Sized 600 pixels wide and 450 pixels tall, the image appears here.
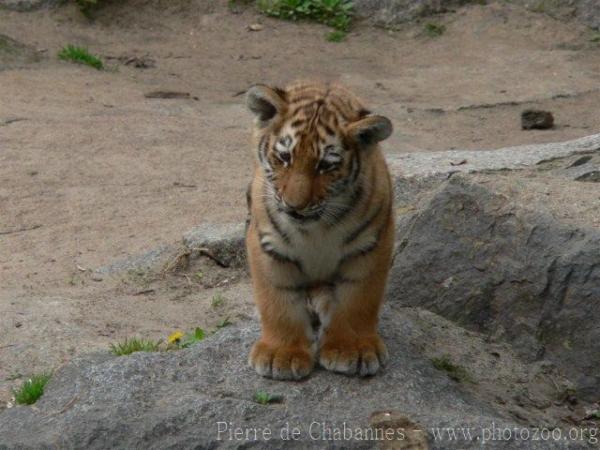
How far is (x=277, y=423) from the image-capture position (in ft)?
13.8

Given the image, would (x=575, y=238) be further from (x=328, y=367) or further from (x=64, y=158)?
(x=64, y=158)

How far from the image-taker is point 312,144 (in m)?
4.27

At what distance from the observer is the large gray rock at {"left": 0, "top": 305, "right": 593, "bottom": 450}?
4195 millimetres

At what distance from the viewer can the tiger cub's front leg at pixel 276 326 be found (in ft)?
14.9

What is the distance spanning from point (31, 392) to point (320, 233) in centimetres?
156

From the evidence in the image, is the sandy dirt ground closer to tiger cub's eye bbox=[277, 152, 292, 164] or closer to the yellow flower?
the yellow flower

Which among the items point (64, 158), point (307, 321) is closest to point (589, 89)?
point (64, 158)

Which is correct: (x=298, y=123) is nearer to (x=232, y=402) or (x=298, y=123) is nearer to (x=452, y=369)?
(x=232, y=402)

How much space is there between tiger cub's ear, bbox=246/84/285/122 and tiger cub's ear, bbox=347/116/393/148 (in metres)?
0.32

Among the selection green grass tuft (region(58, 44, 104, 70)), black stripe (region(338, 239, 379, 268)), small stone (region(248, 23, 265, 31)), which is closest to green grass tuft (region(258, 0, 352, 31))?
small stone (region(248, 23, 265, 31))

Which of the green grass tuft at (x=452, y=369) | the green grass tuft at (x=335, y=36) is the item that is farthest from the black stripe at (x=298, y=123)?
the green grass tuft at (x=335, y=36)

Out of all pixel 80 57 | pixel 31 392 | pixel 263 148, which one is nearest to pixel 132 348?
pixel 31 392

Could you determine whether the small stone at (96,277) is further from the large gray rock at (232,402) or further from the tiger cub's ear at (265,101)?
the tiger cub's ear at (265,101)

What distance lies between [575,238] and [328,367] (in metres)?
1.45
